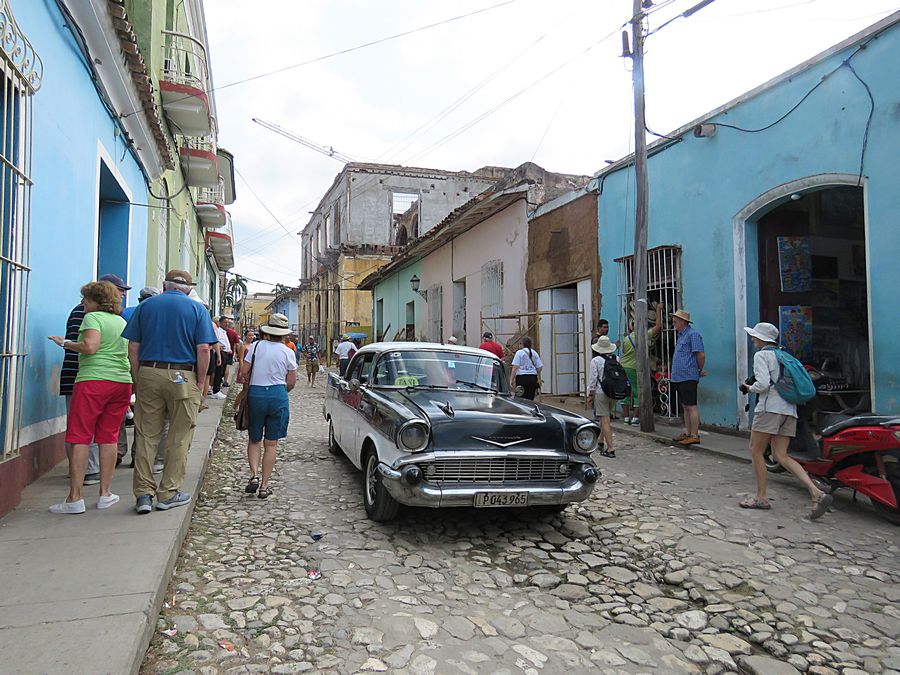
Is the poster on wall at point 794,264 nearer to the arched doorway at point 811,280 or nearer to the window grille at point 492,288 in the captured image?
the arched doorway at point 811,280

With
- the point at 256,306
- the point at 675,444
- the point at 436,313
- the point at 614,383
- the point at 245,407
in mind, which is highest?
the point at 256,306

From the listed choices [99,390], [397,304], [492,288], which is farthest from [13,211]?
[397,304]

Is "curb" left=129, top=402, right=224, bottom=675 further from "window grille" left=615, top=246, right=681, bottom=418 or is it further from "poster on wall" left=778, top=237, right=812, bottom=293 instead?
"poster on wall" left=778, top=237, right=812, bottom=293

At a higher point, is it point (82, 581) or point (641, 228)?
point (641, 228)

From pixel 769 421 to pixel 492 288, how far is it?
1171cm

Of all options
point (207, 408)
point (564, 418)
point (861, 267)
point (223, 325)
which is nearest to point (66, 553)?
point (564, 418)

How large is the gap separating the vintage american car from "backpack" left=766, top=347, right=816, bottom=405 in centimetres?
164

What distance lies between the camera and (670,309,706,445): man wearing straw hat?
297 inches

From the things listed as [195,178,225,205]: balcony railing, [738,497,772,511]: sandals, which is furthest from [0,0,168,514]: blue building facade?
[195,178,225,205]: balcony railing

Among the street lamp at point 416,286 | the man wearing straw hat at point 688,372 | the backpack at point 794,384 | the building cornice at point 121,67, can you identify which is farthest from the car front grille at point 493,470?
the street lamp at point 416,286

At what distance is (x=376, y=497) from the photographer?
447 cm

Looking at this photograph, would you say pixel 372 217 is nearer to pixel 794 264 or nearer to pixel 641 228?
pixel 641 228

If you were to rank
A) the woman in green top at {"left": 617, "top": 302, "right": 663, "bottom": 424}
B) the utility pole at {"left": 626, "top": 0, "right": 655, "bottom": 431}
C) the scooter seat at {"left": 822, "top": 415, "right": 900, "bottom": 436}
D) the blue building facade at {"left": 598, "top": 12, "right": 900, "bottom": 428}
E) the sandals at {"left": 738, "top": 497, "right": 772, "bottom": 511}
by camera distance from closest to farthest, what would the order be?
the scooter seat at {"left": 822, "top": 415, "right": 900, "bottom": 436}
the sandals at {"left": 738, "top": 497, "right": 772, "bottom": 511}
the blue building facade at {"left": 598, "top": 12, "right": 900, "bottom": 428}
the utility pole at {"left": 626, "top": 0, "right": 655, "bottom": 431}
the woman in green top at {"left": 617, "top": 302, "right": 663, "bottom": 424}

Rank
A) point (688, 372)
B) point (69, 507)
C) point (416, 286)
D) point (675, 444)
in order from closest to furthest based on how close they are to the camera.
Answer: point (69, 507), point (688, 372), point (675, 444), point (416, 286)
